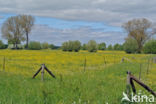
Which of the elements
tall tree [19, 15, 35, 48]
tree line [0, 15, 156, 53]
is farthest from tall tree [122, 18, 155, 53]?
tall tree [19, 15, 35, 48]

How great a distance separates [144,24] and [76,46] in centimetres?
3649

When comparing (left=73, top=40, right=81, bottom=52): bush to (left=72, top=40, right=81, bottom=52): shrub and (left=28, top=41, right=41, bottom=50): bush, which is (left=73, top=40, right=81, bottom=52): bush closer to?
(left=72, top=40, right=81, bottom=52): shrub

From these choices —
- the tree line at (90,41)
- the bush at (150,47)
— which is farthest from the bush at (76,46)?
the bush at (150,47)

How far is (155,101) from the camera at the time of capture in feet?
20.1

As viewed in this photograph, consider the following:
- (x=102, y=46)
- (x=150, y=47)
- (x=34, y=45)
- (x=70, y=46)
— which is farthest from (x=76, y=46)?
(x=102, y=46)

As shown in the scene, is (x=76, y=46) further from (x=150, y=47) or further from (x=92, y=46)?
(x=150, y=47)

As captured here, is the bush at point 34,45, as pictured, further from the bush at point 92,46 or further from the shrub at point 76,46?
the bush at point 92,46

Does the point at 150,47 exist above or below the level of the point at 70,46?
below

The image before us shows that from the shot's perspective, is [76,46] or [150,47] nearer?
[150,47]

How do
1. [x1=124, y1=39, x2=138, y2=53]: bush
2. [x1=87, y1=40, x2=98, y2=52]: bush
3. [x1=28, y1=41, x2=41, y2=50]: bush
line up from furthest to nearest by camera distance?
[x1=28, y1=41, x2=41, y2=50]: bush < [x1=87, y1=40, x2=98, y2=52]: bush < [x1=124, y1=39, x2=138, y2=53]: bush

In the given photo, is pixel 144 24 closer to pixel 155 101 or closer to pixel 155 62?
pixel 155 62

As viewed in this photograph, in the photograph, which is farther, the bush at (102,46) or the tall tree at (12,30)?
the bush at (102,46)

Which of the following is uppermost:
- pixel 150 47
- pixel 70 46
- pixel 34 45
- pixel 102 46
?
pixel 102 46

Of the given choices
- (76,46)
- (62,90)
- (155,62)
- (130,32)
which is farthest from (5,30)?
(62,90)
